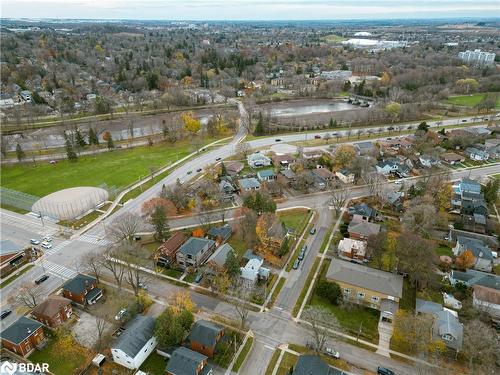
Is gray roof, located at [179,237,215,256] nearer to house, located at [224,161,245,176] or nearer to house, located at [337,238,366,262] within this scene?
house, located at [337,238,366,262]

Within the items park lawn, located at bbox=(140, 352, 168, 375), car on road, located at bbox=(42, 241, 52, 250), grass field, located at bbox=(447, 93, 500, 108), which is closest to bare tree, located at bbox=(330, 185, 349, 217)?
park lawn, located at bbox=(140, 352, 168, 375)

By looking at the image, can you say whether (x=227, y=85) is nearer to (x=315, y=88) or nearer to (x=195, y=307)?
(x=315, y=88)

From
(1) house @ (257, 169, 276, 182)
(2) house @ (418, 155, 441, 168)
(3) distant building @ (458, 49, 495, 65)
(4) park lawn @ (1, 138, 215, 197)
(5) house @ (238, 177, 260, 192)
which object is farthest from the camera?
(3) distant building @ (458, 49, 495, 65)

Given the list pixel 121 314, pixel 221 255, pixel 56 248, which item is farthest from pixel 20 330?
pixel 221 255

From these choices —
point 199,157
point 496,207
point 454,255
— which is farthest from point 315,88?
point 454,255

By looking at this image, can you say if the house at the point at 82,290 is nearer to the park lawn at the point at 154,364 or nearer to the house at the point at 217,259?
the park lawn at the point at 154,364

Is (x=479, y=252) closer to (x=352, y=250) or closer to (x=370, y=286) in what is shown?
(x=352, y=250)
